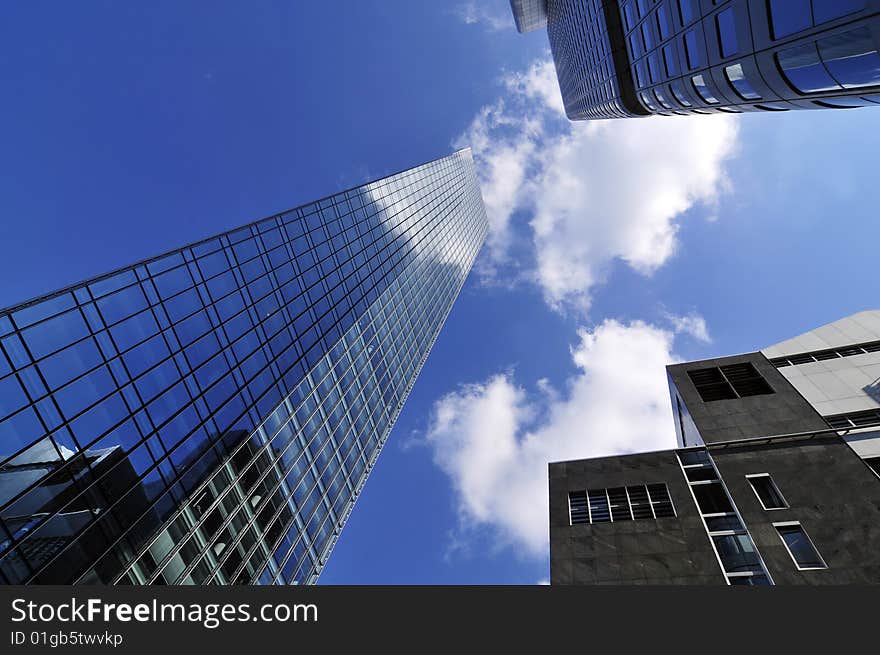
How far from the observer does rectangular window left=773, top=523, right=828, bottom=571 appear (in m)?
22.0

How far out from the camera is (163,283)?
2464cm

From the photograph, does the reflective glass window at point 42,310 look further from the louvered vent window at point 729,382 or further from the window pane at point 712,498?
the louvered vent window at point 729,382

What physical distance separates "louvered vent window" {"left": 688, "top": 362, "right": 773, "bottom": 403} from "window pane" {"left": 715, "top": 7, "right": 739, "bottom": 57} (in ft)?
89.7

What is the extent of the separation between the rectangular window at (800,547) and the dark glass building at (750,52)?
21045 mm

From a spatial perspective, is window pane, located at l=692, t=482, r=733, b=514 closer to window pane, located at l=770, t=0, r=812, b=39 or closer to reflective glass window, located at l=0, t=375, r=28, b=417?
window pane, located at l=770, t=0, r=812, b=39

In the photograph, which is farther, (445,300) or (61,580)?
(445,300)

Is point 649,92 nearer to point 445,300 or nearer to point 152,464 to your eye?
point 152,464

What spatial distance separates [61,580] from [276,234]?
27992mm

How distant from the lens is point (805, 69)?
1341 cm

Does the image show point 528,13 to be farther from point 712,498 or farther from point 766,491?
point 766,491

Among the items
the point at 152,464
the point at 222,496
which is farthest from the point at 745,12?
the point at 222,496

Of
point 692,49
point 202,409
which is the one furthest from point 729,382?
point 202,409

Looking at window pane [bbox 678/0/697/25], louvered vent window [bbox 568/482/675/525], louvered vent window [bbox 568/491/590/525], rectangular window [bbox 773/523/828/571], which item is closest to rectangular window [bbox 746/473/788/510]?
rectangular window [bbox 773/523/828/571]

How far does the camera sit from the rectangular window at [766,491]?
84.6 feet
